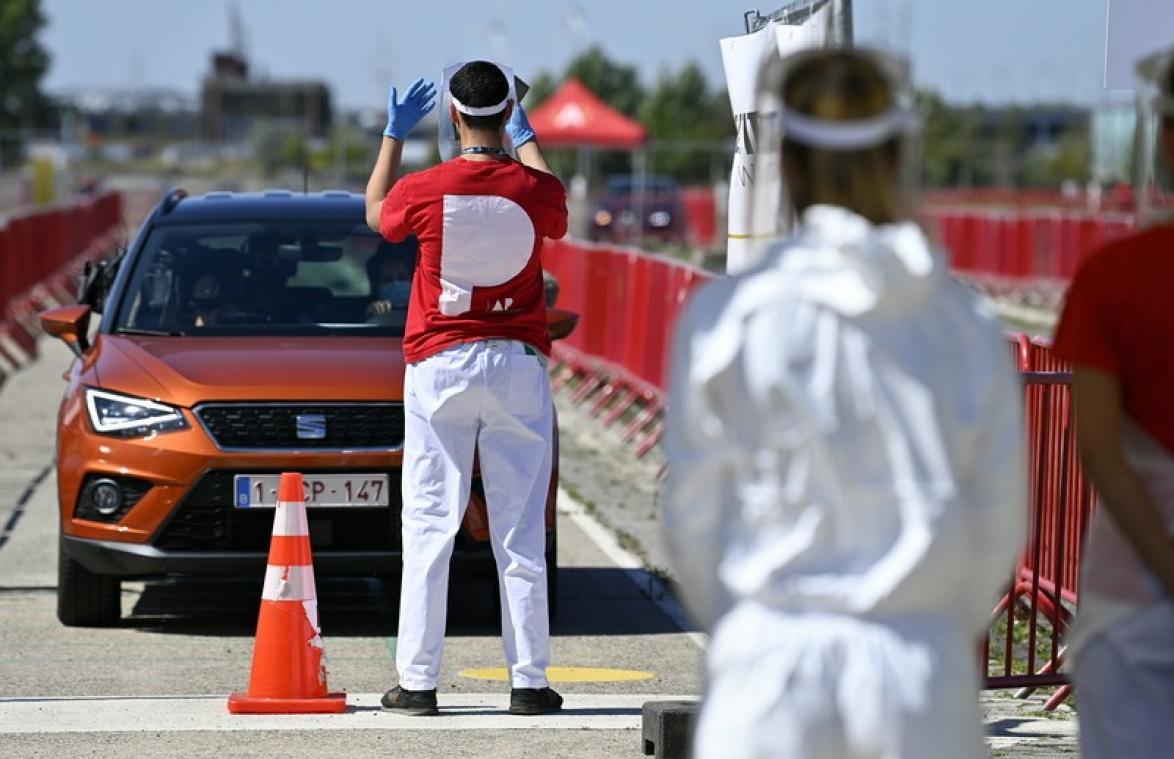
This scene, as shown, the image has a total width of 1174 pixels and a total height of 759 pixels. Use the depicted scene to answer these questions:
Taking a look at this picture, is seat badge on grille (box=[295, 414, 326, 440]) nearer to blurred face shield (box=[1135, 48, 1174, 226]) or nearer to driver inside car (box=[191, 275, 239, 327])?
driver inside car (box=[191, 275, 239, 327])

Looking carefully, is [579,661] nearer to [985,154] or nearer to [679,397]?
[679,397]

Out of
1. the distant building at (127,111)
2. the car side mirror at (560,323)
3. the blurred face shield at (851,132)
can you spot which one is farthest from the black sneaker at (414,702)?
the distant building at (127,111)

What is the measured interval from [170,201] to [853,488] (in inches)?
290

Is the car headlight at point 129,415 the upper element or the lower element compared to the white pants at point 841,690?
lower

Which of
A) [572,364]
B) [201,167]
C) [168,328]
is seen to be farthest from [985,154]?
[168,328]

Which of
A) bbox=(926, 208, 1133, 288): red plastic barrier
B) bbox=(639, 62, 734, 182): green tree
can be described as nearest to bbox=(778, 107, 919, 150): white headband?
bbox=(926, 208, 1133, 288): red plastic barrier

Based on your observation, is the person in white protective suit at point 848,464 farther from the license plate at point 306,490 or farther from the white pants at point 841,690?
the license plate at point 306,490

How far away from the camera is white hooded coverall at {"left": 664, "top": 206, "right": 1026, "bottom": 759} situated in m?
3.45

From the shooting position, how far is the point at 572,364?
1988cm

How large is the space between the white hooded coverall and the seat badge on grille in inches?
212

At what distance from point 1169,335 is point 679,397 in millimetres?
821

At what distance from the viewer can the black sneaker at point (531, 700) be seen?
7414 mm

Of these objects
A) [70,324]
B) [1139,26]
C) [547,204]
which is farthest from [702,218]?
[547,204]

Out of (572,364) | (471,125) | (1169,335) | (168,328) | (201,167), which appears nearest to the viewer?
(1169,335)
